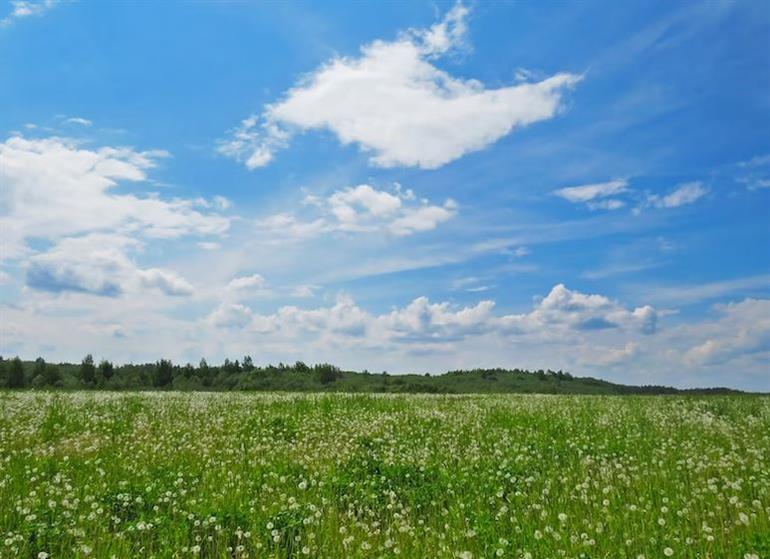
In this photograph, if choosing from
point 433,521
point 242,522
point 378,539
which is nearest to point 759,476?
point 433,521

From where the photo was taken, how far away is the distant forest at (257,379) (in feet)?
189

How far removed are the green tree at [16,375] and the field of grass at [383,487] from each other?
46781mm

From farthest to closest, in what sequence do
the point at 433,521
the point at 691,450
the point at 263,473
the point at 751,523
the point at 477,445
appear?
the point at 477,445 < the point at 691,450 < the point at 263,473 < the point at 433,521 < the point at 751,523

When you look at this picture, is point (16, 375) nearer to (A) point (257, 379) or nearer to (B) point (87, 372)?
(B) point (87, 372)

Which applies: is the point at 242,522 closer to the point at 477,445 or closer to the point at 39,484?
the point at 39,484

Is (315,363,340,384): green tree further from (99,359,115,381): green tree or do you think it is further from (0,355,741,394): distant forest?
(99,359,115,381): green tree

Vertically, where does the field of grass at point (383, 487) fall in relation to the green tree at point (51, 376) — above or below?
below

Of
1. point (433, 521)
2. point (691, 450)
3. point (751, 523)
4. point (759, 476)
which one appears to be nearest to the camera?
point (751, 523)

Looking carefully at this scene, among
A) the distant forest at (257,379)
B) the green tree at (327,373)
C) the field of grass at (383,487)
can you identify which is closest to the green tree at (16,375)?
the distant forest at (257,379)

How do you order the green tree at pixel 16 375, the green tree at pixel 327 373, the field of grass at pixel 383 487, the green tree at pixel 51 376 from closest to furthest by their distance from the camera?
the field of grass at pixel 383 487 < the green tree at pixel 16 375 < the green tree at pixel 51 376 < the green tree at pixel 327 373

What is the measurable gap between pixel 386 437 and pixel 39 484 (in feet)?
24.5

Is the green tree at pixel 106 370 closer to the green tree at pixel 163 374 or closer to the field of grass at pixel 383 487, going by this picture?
the green tree at pixel 163 374

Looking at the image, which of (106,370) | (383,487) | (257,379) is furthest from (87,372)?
(383,487)

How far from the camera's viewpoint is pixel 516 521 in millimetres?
7711
